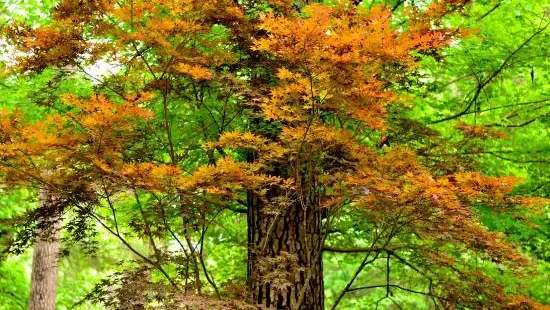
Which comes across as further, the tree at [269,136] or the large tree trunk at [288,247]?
the large tree trunk at [288,247]

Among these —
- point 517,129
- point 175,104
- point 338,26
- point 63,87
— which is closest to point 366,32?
point 338,26

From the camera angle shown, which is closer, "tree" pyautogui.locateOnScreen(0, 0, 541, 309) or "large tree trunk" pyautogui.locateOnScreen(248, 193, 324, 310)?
"tree" pyautogui.locateOnScreen(0, 0, 541, 309)

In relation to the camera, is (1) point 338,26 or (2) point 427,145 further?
(2) point 427,145

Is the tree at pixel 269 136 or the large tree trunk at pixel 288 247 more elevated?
the tree at pixel 269 136

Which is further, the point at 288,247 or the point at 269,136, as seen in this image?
the point at 269,136

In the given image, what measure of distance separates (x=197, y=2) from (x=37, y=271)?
6612 millimetres

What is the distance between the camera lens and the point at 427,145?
518 centimetres

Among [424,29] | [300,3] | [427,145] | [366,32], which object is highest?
[300,3]

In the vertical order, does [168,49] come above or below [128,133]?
above

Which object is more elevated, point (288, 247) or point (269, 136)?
point (269, 136)

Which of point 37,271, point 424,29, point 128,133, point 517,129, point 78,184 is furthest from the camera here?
point 37,271

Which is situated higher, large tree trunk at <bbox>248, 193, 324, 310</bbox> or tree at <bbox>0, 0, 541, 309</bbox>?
tree at <bbox>0, 0, 541, 309</bbox>

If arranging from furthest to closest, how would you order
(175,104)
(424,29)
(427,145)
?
(175,104)
(427,145)
(424,29)

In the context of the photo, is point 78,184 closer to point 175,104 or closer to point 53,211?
point 53,211
